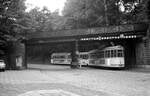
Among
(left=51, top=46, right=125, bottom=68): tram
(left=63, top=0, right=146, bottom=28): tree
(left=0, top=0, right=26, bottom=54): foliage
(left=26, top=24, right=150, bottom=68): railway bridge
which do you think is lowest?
(left=51, top=46, right=125, bottom=68): tram

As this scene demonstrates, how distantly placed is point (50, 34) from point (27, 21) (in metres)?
4.56

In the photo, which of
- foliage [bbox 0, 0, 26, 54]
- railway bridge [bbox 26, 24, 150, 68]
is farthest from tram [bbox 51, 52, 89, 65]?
foliage [bbox 0, 0, 26, 54]

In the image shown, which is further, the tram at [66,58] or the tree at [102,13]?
the tram at [66,58]

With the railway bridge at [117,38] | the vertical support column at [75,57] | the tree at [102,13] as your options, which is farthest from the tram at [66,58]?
the tree at [102,13]

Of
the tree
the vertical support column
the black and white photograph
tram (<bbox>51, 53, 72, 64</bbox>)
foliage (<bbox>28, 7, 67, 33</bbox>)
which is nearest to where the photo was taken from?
the black and white photograph

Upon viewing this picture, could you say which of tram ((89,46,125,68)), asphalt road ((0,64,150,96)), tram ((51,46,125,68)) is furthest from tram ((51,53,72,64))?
asphalt road ((0,64,150,96))

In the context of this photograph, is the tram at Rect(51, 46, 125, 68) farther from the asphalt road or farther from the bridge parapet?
the asphalt road

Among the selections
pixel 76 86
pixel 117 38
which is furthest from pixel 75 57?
pixel 76 86

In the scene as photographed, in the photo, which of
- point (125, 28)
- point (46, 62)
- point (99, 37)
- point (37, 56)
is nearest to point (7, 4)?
point (99, 37)

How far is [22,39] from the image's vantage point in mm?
44250

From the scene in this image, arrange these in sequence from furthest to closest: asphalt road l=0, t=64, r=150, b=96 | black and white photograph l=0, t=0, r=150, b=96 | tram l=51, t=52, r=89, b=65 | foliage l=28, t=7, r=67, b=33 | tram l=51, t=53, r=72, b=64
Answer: foliage l=28, t=7, r=67, b=33, tram l=51, t=53, r=72, b=64, tram l=51, t=52, r=89, b=65, black and white photograph l=0, t=0, r=150, b=96, asphalt road l=0, t=64, r=150, b=96

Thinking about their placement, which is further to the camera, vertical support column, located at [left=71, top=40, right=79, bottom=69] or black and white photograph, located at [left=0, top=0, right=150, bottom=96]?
vertical support column, located at [left=71, top=40, right=79, bottom=69]

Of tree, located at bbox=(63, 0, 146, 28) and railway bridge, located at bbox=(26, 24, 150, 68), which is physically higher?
tree, located at bbox=(63, 0, 146, 28)

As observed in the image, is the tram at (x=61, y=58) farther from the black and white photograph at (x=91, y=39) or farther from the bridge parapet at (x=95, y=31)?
the bridge parapet at (x=95, y=31)
